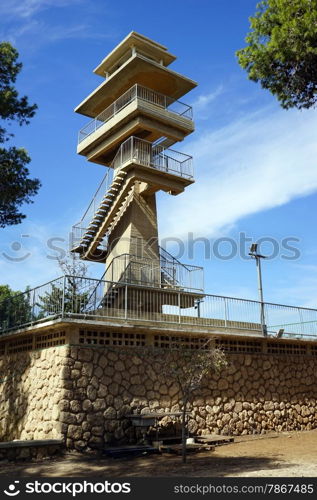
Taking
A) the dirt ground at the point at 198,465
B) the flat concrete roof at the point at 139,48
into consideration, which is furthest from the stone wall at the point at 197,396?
the flat concrete roof at the point at 139,48

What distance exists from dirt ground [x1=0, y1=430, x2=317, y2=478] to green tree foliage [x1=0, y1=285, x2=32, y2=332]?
499cm

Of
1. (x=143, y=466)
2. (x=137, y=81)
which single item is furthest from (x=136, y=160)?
(x=143, y=466)

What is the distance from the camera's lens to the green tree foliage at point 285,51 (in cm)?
1113

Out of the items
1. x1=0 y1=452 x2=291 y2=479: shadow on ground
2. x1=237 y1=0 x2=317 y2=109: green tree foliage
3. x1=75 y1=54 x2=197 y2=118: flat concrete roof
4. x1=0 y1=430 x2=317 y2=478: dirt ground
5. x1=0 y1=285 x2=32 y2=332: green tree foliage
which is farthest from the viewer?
x1=75 y1=54 x2=197 y2=118: flat concrete roof

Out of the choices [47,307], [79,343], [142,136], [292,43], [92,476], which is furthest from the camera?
[142,136]

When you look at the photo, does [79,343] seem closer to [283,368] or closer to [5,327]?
[5,327]

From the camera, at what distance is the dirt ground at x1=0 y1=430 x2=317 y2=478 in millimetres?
9328

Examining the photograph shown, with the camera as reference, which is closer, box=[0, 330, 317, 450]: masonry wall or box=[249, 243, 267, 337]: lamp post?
box=[0, 330, 317, 450]: masonry wall

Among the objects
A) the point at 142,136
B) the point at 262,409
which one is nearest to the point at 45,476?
the point at 262,409

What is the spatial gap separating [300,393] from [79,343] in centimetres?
922

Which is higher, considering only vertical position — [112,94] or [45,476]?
[112,94]

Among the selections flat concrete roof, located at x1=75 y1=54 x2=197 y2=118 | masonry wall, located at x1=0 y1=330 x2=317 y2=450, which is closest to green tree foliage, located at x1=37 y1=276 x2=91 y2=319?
masonry wall, located at x1=0 y1=330 x2=317 y2=450

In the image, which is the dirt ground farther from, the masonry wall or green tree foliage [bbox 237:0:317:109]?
green tree foliage [bbox 237:0:317:109]

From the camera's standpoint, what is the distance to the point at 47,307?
46.1 feet
